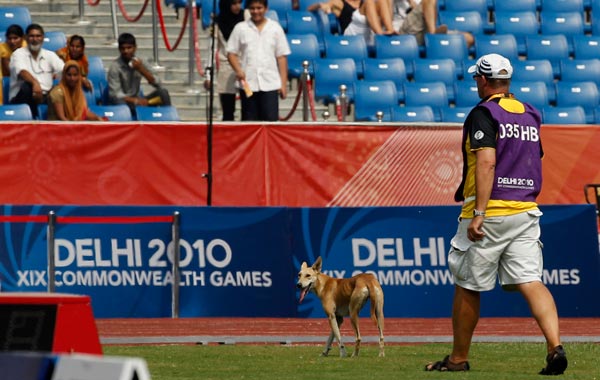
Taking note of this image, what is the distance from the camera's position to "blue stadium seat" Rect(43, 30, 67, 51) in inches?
824

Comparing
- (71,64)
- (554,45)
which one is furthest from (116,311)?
(554,45)

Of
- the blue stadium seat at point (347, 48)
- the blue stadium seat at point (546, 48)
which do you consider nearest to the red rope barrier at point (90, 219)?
the blue stadium seat at point (347, 48)

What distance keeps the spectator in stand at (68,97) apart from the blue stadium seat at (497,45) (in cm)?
660

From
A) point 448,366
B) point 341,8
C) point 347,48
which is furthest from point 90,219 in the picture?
point 341,8

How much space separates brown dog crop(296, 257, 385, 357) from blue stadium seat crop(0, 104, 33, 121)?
7052mm

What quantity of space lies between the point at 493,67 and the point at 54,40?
11913 millimetres

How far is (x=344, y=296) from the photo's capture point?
12.2 metres

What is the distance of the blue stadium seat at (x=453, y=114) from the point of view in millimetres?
20922

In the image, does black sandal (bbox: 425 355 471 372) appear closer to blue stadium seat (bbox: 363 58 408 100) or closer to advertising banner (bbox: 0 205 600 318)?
advertising banner (bbox: 0 205 600 318)

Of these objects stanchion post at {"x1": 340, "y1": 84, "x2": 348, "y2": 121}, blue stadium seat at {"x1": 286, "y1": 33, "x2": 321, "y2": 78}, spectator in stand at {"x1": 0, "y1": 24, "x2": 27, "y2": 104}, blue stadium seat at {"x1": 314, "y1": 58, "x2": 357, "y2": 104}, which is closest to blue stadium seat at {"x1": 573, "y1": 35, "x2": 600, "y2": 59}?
blue stadium seat at {"x1": 314, "y1": 58, "x2": 357, "y2": 104}

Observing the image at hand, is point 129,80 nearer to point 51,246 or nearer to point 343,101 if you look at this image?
point 343,101

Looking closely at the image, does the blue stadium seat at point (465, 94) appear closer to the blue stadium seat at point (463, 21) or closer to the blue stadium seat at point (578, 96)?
the blue stadium seat at point (578, 96)

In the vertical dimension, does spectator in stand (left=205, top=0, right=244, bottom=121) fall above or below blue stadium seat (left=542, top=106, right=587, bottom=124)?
above

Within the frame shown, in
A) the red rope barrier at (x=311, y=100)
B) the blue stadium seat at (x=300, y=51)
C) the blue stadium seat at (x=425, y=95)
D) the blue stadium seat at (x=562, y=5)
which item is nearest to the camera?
the red rope barrier at (x=311, y=100)
